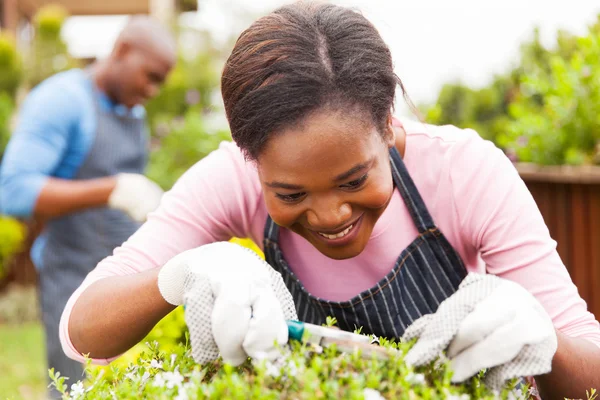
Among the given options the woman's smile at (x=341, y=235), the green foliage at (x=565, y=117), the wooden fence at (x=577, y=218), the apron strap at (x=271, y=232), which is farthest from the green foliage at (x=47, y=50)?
the woman's smile at (x=341, y=235)

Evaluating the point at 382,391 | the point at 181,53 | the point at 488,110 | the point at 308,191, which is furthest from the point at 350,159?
the point at 181,53

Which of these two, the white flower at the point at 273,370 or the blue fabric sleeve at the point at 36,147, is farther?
the blue fabric sleeve at the point at 36,147

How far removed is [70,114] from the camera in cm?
353

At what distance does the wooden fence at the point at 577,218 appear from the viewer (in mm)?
3617

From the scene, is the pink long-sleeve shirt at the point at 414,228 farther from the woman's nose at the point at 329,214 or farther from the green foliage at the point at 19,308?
the green foliage at the point at 19,308

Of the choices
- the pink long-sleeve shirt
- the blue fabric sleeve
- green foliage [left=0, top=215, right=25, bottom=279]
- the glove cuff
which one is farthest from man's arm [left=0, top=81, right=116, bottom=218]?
green foliage [left=0, top=215, right=25, bottom=279]

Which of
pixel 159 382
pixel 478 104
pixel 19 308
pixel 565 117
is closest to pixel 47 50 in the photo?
pixel 19 308

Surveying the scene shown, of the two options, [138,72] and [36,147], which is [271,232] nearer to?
[36,147]

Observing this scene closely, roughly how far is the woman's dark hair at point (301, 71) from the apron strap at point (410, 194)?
213 mm

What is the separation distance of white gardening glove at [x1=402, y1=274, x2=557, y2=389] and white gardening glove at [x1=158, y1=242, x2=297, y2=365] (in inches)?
9.2

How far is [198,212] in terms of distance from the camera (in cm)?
184

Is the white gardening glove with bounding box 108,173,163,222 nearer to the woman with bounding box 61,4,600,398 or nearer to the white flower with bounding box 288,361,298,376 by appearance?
the woman with bounding box 61,4,600,398

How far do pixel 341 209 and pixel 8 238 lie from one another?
663 centimetres

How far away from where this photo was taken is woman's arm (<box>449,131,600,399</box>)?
1.45m
